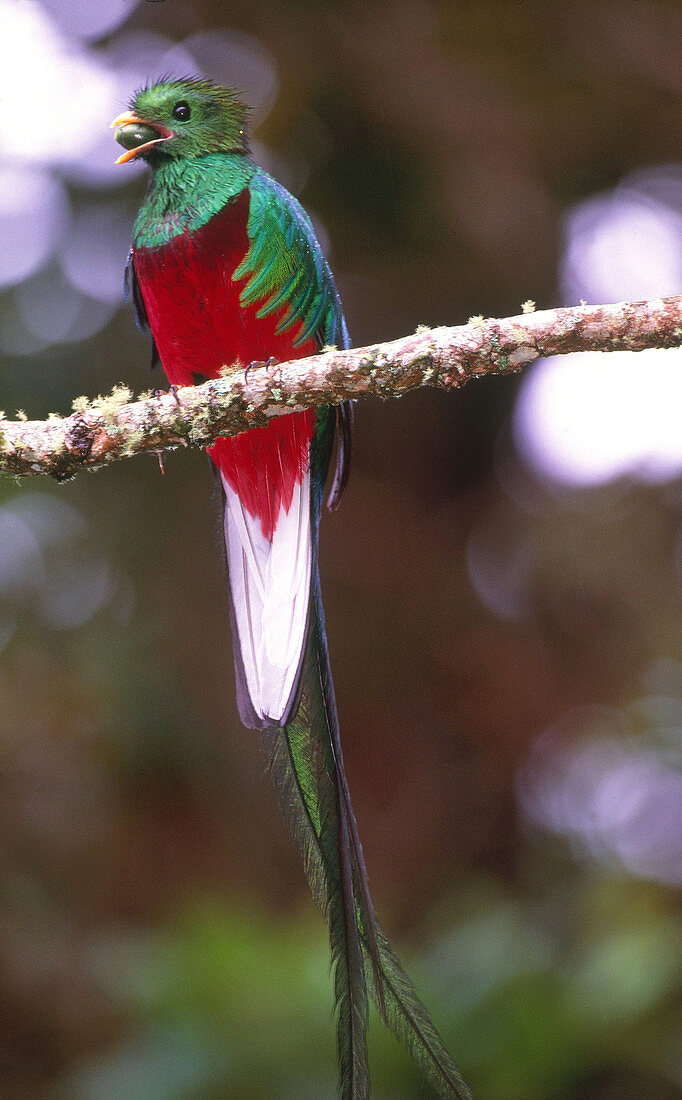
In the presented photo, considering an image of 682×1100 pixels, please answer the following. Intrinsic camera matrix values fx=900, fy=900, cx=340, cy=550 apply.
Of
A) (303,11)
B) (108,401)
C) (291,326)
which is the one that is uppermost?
(303,11)

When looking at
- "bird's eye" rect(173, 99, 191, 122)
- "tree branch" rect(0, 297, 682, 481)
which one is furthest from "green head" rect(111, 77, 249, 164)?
"tree branch" rect(0, 297, 682, 481)

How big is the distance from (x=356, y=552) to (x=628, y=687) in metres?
1.16

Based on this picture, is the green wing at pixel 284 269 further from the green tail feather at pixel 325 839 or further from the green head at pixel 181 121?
the green tail feather at pixel 325 839

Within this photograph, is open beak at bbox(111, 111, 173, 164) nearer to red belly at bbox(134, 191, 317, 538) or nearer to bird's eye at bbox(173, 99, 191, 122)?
bird's eye at bbox(173, 99, 191, 122)

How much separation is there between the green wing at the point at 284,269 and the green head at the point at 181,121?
0.49 feet

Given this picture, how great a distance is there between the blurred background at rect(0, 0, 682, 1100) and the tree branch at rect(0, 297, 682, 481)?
1506mm

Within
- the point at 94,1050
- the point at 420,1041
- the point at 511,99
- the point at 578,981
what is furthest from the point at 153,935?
the point at 511,99

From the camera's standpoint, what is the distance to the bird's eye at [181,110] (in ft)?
5.88

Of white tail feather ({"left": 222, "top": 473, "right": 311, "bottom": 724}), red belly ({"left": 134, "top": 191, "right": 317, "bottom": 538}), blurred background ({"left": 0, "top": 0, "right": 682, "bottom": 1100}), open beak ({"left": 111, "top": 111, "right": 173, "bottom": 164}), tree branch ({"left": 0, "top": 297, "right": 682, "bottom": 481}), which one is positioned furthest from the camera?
blurred background ({"left": 0, "top": 0, "right": 682, "bottom": 1100})

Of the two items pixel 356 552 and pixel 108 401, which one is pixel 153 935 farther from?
pixel 108 401

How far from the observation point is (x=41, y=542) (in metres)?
3.40

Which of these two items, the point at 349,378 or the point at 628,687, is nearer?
the point at 349,378

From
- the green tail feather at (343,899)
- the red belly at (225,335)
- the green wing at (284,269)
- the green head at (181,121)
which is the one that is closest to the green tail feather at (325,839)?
the green tail feather at (343,899)

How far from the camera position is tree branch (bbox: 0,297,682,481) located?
49.9 inches
